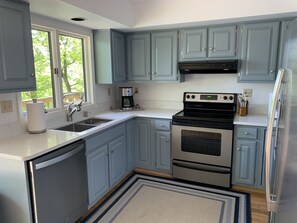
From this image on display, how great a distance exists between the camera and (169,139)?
302 cm

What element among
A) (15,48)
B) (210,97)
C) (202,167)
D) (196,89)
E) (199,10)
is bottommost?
(202,167)

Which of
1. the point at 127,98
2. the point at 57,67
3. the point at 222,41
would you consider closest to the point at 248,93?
the point at 222,41

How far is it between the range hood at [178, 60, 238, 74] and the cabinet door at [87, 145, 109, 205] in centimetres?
149

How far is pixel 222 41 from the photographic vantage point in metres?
2.84

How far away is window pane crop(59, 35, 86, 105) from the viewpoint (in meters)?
2.80

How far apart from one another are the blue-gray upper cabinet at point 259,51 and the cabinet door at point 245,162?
828 mm

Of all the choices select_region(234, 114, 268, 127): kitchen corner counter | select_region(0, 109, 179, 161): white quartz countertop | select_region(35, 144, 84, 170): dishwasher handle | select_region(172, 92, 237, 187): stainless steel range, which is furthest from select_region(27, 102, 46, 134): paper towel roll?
select_region(234, 114, 268, 127): kitchen corner counter

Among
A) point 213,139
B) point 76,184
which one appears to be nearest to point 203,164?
point 213,139

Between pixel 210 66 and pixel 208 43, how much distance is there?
0.31 m

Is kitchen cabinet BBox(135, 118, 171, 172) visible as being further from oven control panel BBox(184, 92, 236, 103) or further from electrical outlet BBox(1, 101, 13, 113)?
electrical outlet BBox(1, 101, 13, 113)

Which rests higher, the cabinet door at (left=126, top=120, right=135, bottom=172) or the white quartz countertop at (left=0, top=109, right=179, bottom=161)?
the white quartz countertop at (left=0, top=109, right=179, bottom=161)

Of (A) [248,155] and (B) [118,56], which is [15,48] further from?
(A) [248,155]

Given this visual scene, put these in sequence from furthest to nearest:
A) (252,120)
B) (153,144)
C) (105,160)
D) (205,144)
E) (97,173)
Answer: (153,144) → (205,144) → (252,120) → (105,160) → (97,173)

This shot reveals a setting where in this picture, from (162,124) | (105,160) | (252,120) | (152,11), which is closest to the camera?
(105,160)
